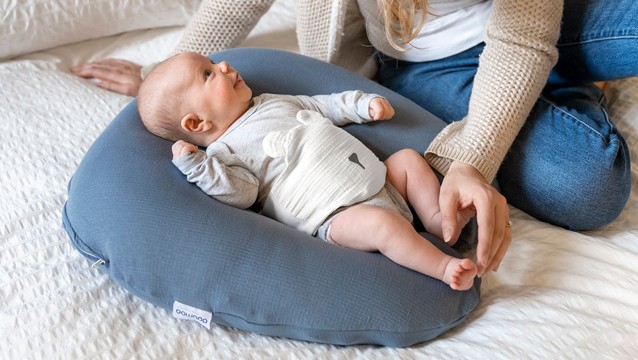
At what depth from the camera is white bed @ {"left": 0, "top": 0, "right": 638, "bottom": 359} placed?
3.00ft

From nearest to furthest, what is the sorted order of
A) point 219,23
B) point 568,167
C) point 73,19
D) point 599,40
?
point 568,167 < point 599,40 < point 219,23 < point 73,19

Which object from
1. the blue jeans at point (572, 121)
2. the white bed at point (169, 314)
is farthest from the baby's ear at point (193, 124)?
the blue jeans at point (572, 121)

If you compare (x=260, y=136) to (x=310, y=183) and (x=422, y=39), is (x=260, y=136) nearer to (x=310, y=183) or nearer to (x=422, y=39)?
(x=310, y=183)

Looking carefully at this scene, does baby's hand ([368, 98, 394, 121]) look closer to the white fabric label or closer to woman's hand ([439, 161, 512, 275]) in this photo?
woman's hand ([439, 161, 512, 275])

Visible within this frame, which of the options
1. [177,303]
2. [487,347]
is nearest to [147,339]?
[177,303]

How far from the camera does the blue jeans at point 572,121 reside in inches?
45.5

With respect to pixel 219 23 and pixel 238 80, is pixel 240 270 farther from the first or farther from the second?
pixel 219 23

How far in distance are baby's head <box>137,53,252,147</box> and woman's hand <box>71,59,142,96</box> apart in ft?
1.02

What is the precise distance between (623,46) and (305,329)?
0.80 m

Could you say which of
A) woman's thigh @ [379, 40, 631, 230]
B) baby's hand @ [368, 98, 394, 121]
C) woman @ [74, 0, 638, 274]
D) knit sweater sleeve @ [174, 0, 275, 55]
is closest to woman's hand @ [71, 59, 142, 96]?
woman @ [74, 0, 638, 274]

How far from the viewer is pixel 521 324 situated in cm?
94

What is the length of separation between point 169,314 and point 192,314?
5 cm

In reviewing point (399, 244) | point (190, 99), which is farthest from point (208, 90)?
point (399, 244)

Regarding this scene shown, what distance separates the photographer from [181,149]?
105cm
